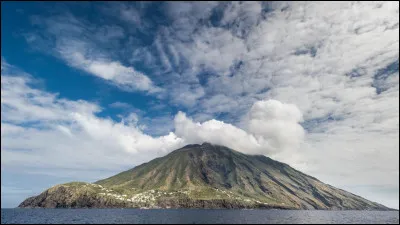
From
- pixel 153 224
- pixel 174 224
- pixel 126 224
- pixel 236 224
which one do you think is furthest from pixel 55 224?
pixel 236 224

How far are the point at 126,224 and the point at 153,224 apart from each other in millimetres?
13778

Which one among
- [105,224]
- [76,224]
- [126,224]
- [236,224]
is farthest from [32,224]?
[236,224]

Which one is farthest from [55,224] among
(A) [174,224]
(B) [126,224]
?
(A) [174,224]

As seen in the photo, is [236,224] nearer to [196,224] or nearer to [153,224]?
[196,224]

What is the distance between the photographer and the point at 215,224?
555 ft

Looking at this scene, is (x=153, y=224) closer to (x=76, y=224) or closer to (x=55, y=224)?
(x=76, y=224)

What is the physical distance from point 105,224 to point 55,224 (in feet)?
91.5

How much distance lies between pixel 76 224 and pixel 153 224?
3898 centimetres

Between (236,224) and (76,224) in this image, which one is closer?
(76,224)

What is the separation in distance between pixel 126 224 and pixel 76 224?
993 inches

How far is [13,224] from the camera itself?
166 meters

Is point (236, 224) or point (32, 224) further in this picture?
point (236, 224)

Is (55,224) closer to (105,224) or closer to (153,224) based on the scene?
(105,224)

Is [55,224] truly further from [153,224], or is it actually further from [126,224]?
[153,224]
